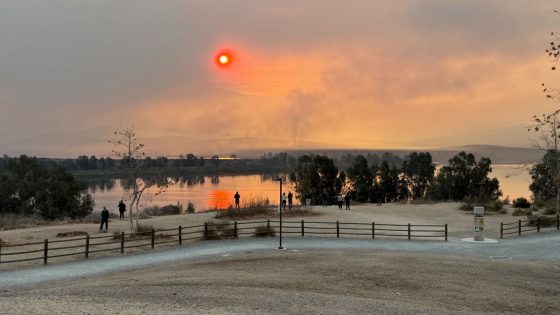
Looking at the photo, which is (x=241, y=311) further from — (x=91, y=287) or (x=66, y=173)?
(x=66, y=173)

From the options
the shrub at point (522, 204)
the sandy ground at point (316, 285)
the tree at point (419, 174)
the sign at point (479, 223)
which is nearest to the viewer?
the sandy ground at point (316, 285)

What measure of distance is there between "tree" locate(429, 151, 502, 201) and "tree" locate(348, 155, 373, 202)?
13.3 meters

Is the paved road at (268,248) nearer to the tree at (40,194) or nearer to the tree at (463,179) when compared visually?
the tree at (40,194)

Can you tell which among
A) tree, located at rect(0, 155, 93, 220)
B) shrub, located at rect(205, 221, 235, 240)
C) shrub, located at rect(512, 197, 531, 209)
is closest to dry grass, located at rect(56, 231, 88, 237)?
shrub, located at rect(205, 221, 235, 240)

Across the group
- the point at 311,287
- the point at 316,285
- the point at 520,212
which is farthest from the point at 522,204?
the point at 311,287

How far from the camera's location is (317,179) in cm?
8794

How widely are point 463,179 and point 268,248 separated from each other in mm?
76940

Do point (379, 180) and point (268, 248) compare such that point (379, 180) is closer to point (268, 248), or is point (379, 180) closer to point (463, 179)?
point (463, 179)

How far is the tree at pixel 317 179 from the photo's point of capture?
286ft

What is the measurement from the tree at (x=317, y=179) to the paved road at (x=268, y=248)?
57.3m

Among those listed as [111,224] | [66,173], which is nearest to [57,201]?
[66,173]

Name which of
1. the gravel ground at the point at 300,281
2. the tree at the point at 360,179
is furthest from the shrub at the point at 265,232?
the tree at the point at 360,179

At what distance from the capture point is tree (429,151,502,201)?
302 feet

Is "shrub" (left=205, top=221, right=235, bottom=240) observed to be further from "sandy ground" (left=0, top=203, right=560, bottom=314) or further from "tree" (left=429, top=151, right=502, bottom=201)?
"tree" (left=429, top=151, right=502, bottom=201)
